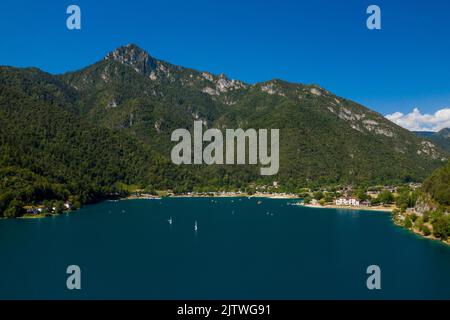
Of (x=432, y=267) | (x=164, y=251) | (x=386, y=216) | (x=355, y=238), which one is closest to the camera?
(x=432, y=267)

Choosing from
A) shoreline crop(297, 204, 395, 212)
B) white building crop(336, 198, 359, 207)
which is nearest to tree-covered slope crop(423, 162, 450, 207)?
shoreline crop(297, 204, 395, 212)

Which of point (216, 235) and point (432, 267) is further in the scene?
point (216, 235)

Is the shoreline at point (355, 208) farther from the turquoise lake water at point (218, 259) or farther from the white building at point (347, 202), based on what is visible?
the turquoise lake water at point (218, 259)

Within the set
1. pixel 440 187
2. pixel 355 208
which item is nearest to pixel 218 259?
pixel 440 187

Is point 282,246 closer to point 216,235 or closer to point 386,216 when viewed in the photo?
point 216,235

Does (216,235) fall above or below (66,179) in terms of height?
below

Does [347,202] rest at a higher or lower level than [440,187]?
lower

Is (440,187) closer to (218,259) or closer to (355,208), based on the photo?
(355,208)

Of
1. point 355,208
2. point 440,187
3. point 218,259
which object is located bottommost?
point 218,259
